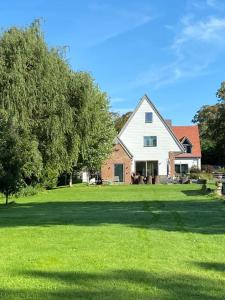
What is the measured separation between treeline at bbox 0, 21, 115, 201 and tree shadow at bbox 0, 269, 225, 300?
22938mm

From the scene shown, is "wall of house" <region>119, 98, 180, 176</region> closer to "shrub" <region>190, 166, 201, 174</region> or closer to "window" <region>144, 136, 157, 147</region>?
"window" <region>144, 136, 157, 147</region>

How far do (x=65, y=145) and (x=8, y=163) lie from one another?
341 inches

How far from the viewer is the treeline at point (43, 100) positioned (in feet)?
109

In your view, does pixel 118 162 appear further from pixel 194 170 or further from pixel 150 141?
pixel 194 170

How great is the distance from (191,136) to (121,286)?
236 ft

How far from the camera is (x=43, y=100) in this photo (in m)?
34.2

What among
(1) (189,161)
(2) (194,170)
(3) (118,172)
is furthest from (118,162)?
(1) (189,161)

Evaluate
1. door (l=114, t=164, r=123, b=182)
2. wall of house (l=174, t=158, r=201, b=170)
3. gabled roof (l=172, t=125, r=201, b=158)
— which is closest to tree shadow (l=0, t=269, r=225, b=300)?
door (l=114, t=164, r=123, b=182)

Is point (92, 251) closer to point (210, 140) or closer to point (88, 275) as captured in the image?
point (88, 275)

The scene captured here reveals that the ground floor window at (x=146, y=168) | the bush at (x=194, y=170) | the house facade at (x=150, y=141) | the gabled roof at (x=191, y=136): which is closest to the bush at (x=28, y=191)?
the house facade at (x=150, y=141)

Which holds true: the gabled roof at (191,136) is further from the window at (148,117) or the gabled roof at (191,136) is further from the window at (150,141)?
the window at (148,117)

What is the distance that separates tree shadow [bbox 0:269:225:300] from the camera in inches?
271

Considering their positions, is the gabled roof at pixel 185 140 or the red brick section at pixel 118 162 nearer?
the red brick section at pixel 118 162

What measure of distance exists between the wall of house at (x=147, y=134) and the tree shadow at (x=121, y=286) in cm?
5633
